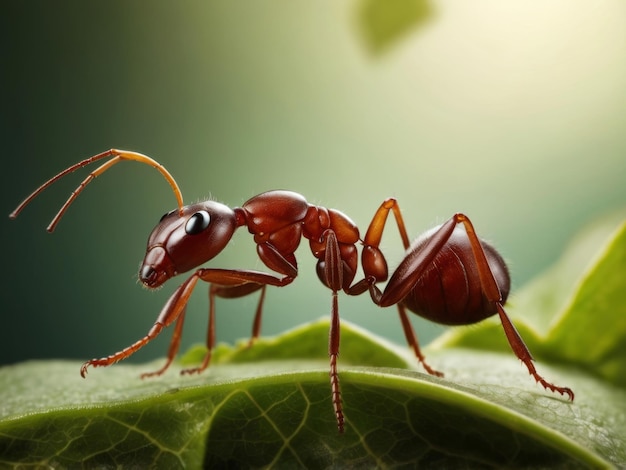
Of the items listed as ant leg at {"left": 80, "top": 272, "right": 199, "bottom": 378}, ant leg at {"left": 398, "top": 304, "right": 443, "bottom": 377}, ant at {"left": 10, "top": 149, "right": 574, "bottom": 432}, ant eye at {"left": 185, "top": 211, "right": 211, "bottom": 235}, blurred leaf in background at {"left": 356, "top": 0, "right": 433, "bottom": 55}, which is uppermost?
blurred leaf in background at {"left": 356, "top": 0, "right": 433, "bottom": 55}

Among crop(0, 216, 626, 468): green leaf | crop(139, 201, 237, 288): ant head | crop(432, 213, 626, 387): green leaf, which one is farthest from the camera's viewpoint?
crop(432, 213, 626, 387): green leaf

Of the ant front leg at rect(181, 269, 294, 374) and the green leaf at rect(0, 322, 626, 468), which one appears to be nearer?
the green leaf at rect(0, 322, 626, 468)

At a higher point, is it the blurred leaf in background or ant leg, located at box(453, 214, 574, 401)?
the blurred leaf in background

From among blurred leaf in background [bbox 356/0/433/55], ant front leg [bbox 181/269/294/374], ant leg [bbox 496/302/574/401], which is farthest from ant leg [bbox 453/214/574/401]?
blurred leaf in background [bbox 356/0/433/55]

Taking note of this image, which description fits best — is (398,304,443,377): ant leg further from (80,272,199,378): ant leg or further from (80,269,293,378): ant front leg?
(80,272,199,378): ant leg

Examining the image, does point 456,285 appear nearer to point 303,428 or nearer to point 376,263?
point 376,263

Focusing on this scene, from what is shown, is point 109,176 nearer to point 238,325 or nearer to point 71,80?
point 71,80

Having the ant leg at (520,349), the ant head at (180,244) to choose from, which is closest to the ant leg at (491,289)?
the ant leg at (520,349)
